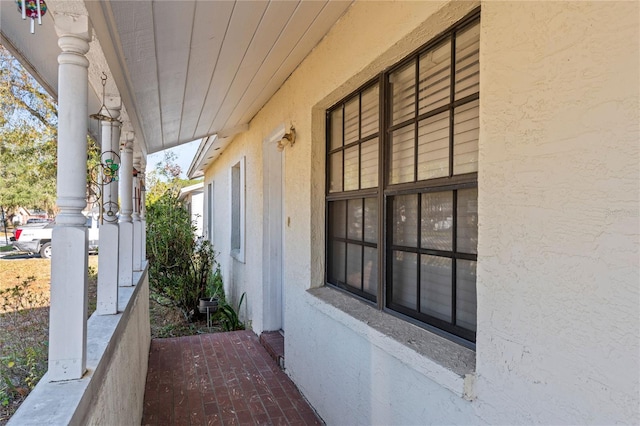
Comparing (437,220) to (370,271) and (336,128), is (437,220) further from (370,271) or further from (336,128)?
(336,128)

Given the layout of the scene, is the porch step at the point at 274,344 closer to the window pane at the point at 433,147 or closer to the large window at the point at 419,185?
the large window at the point at 419,185

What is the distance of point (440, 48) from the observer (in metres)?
2.05

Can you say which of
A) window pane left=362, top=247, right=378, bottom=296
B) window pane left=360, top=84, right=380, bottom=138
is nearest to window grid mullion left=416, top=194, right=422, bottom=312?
window pane left=362, top=247, right=378, bottom=296

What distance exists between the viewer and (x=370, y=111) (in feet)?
8.95

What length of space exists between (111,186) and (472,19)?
253 cm

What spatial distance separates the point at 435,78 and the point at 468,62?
0.81ft

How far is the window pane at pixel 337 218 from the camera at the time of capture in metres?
3.16

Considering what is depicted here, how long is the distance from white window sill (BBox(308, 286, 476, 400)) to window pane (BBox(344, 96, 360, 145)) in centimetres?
119

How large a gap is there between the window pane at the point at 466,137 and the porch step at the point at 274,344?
10.3ft

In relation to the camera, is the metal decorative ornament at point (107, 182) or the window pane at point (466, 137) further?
the metal decorative ornament at point (107, 182)

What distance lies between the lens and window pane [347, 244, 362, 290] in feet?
9.45

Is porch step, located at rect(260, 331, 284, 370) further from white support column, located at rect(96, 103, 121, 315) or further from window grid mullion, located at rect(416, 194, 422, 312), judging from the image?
window grid mullion, located at rect(416, 194, 422, 312)

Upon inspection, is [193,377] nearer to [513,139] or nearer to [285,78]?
[285,78]

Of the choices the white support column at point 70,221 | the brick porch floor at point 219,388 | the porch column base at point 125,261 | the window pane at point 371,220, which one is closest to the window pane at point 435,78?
the window pane at point 371,220
